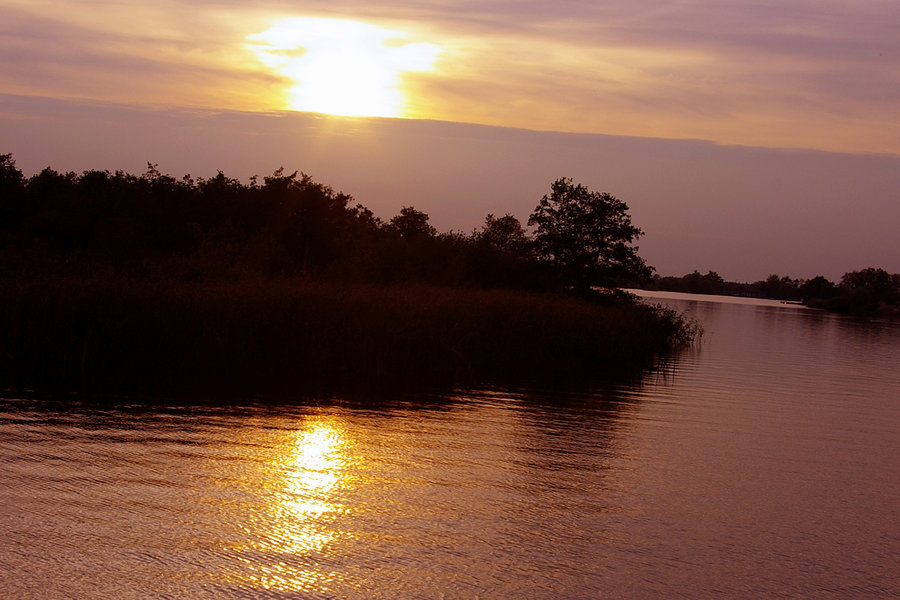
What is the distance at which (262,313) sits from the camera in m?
24.3

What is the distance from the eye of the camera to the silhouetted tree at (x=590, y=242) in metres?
59.1

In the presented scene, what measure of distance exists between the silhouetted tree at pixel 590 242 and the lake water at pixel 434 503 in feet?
127

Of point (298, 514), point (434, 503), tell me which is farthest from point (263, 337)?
point (298, 514)

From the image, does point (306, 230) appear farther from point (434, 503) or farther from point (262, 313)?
point (434, 503)

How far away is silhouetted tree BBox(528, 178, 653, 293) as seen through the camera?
2325 inches

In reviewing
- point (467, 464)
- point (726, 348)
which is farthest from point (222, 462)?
point (726, 348)

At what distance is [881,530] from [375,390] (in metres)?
13.7

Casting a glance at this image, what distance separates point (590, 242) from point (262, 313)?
38.7 meters

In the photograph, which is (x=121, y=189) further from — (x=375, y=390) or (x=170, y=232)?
(x=375, y=390)

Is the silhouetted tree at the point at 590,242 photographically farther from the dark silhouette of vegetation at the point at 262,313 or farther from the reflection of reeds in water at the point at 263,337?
the reflection of reeds in water at the point at 263,337

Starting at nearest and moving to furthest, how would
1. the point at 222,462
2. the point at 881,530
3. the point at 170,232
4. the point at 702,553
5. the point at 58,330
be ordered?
the point at 702,553, the point at 881,530, the point at 222,462, the point at 58,330, the point at 170,232

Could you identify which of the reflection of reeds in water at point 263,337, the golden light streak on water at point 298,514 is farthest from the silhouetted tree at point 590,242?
the golden light streak on water at point 298,514

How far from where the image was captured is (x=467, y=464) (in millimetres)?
13758

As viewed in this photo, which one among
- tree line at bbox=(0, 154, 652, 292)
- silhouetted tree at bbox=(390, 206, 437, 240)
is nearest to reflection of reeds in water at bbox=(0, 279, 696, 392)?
tree line at bbox=(0, 154, 652, 292)
